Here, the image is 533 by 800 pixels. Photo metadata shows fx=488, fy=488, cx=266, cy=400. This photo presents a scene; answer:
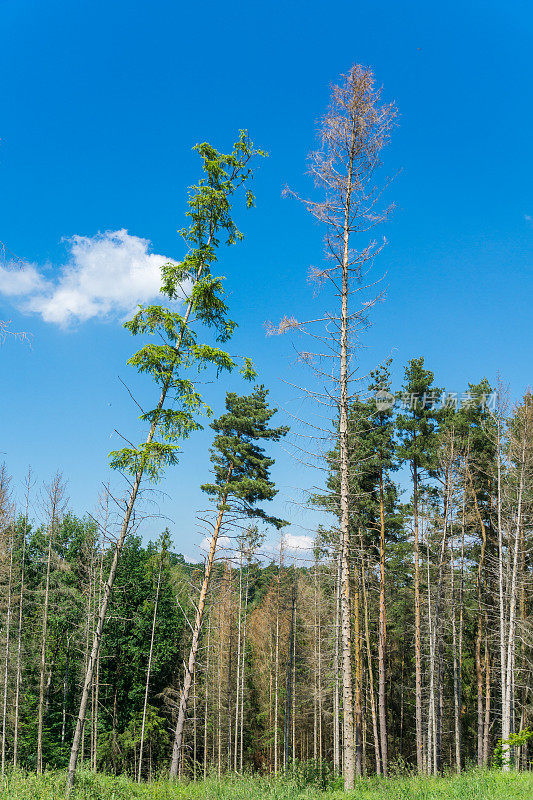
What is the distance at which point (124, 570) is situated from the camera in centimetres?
2819

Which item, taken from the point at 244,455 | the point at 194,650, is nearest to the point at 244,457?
the point at 244,455

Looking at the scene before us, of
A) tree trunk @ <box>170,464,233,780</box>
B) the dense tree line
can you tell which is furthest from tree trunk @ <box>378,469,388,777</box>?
tree trunk @ <box>170,464,233,780</box>

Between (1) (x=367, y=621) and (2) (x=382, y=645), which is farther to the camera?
(1) (x=367, y=621)

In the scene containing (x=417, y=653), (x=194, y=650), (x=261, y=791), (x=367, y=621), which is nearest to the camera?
(x=261, y=791)

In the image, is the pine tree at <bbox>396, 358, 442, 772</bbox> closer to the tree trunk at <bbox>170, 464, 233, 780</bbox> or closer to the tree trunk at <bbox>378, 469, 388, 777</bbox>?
the tree trunk at <bbox>378, 469, 388, 777</bbox>

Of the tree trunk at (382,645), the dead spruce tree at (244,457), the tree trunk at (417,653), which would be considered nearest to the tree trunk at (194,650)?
the dead spruce tree at (244,457)

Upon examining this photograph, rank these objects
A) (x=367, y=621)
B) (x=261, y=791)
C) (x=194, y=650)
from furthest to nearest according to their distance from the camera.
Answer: (x=367, y=621) → (x=194, y=650) → (x=261, y=791)

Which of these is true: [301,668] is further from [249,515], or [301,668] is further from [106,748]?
[249,515]

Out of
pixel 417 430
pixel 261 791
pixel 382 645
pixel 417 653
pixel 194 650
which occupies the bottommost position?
pixel 417 653

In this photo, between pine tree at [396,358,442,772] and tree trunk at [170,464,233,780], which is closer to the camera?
tree trunk at [170,464,233,780]

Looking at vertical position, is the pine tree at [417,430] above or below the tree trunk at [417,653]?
above

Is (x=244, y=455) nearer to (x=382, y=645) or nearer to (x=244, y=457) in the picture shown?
(x=244, y=457)

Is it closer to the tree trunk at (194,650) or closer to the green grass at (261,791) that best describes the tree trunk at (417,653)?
the tree trunk at (194,650)

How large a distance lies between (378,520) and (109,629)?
53.3 feet
